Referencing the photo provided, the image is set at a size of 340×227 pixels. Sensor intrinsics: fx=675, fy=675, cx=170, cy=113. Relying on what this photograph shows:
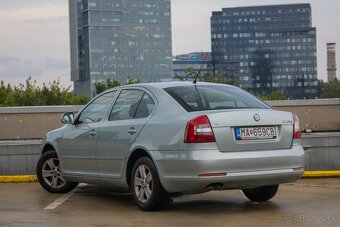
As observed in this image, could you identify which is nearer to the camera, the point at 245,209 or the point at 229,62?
the point at 245,209

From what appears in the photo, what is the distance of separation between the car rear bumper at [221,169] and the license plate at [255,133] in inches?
6.4

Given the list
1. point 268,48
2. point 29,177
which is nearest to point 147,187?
point 29,177

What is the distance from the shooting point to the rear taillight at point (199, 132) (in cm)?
713

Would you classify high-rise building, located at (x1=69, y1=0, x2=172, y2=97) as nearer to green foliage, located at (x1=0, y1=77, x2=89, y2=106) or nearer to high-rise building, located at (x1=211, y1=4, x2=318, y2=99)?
high-rise building, located at (x1=211, y1=4, x2=318, y2=99)

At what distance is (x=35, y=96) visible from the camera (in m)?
78.2

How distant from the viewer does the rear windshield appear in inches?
301

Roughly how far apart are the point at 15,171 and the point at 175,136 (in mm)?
5594

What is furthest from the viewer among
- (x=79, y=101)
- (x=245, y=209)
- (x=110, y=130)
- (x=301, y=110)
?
(x=79, y=101)

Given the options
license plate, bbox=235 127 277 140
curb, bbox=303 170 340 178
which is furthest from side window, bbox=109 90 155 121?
curb, bbox=303 170 340 178

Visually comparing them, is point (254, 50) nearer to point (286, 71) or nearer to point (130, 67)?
point (286, 71)

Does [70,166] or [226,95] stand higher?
[226,95]

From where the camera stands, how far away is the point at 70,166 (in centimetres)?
915

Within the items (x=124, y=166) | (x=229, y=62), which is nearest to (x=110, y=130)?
(x=124, y=166)

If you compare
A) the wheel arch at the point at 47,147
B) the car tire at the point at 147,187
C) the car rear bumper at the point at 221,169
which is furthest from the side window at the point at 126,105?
the wheel arch at the point at 47,147
